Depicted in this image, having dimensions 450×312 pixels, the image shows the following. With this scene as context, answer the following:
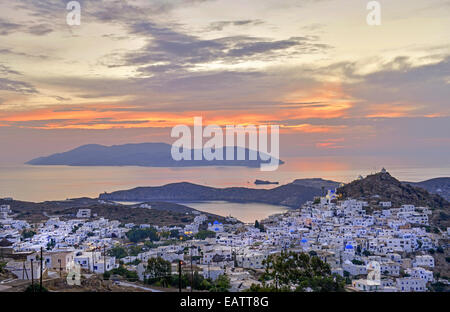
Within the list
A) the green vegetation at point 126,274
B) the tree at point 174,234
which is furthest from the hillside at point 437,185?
the green vegetation at point 126,274

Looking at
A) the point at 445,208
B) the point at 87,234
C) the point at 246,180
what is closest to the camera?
the point at 87,234

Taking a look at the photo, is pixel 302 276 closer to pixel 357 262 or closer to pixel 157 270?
pixel 157 270

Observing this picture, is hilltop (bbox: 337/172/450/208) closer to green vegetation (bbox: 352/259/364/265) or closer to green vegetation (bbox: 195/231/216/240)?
green vegetation (bbox: 195/231/216/240)

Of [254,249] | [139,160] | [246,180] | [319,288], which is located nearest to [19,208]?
[254,249]

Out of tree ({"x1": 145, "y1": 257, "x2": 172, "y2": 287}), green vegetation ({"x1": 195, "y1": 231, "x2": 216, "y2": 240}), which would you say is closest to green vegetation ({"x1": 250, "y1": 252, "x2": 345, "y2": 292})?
tree ({"x1": 145, "y1": 257, "x2": 172, "y2": 287})

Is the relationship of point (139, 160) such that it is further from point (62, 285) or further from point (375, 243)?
point (62, 285)
